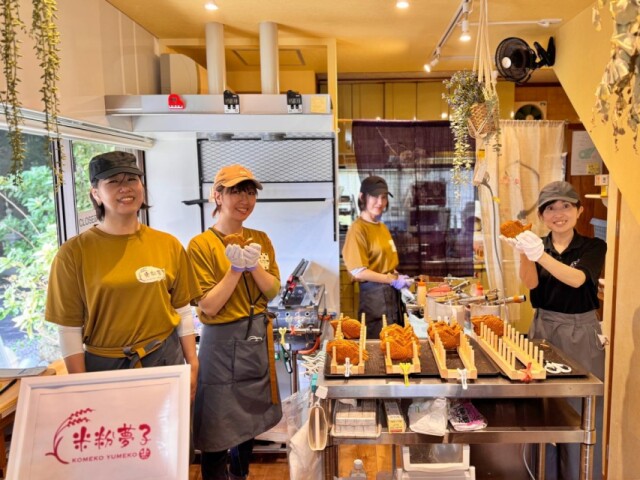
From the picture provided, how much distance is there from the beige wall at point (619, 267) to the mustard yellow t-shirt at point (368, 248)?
1243 millimetres

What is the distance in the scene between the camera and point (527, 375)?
1.46m

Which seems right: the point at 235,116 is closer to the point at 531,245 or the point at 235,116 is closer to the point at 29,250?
the point at 29,250

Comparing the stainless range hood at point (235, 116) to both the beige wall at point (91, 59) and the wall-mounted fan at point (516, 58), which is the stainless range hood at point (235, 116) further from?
the wall-mounted fan at point (516, 58)

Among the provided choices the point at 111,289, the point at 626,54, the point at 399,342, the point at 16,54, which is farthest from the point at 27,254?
the point at 626,54

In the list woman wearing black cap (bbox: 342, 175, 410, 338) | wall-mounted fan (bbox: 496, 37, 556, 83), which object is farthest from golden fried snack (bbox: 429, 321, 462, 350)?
wall-mounted fan (bbox: 496, 37, 556, 83)

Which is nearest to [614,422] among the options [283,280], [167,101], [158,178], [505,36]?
[283,280]

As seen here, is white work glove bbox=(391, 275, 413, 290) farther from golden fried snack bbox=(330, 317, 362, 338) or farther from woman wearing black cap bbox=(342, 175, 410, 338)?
golden fried snack bbox=(330, 317, 362, 338)

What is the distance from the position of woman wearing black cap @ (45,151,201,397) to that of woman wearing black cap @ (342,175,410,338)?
4.87 ft

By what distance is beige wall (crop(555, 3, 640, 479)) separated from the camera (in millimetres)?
2221

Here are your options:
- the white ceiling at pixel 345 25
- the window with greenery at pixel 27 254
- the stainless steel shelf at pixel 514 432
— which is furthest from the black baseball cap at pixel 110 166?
the white ceiling at pixel 345 25

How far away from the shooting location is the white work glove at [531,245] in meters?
→ 1.86

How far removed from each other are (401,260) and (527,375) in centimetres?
244

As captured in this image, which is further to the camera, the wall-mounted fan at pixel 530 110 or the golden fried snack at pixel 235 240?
the wall-mounted fan at pixel 530 110

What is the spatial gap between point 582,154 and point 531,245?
2.78m
